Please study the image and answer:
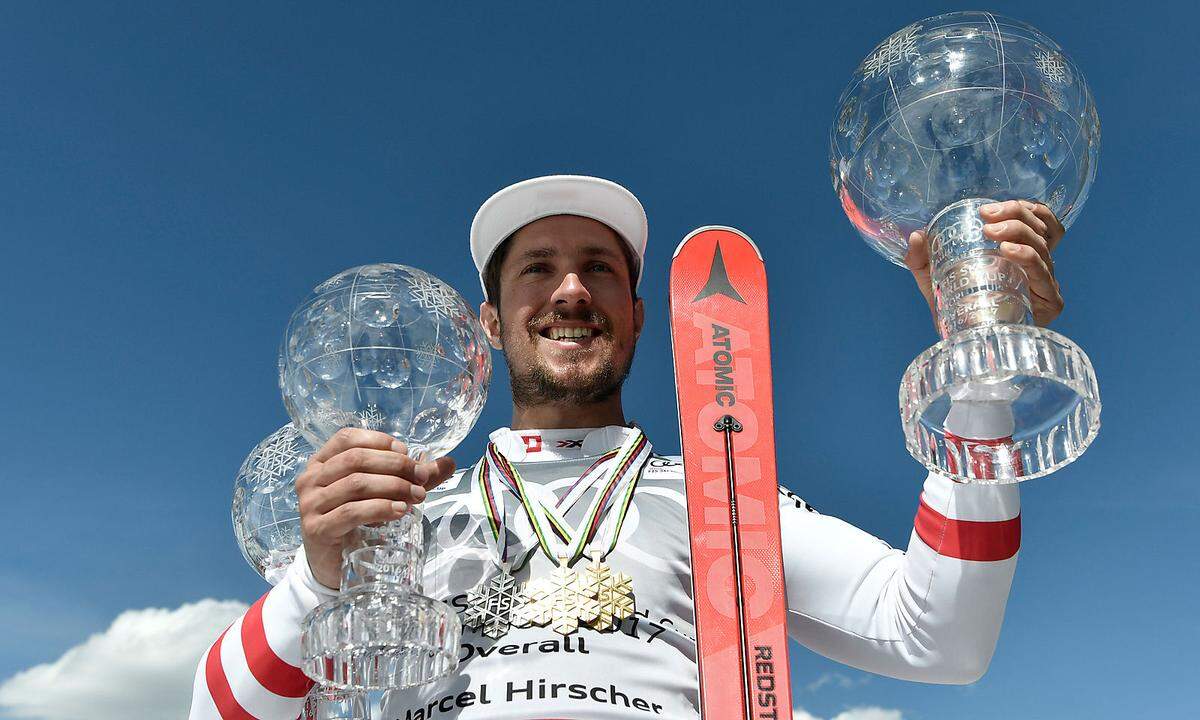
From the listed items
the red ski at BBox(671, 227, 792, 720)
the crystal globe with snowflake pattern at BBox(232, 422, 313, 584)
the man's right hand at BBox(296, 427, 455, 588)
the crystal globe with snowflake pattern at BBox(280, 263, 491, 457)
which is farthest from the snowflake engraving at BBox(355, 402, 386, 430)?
the crystal globe with snowflake pattern at BBox(232, 422, 313, 584)

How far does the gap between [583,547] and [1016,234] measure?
1.79 meters

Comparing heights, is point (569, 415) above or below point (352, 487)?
above

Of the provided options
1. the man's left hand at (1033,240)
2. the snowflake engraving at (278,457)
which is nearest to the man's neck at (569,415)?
the snowflake engraving at (278,457)

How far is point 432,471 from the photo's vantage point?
2.94m

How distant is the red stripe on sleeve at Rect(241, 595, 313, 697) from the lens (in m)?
3.13

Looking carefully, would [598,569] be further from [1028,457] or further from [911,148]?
[911,148]

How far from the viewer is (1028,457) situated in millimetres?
2680

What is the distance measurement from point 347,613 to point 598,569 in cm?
100

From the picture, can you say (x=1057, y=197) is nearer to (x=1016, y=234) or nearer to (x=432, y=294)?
(x=1016, y=234)

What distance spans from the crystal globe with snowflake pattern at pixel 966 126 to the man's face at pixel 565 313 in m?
1.33

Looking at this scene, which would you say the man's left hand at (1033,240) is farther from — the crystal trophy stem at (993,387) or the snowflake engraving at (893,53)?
the snowflake engraving at (893,53)

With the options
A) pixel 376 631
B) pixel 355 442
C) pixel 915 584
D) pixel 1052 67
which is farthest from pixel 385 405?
pixel 1052 67

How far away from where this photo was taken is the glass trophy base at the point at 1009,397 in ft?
8.02

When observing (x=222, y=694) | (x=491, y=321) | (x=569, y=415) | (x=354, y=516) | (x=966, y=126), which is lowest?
(x=222, y=694)
